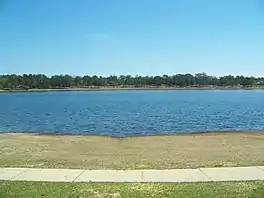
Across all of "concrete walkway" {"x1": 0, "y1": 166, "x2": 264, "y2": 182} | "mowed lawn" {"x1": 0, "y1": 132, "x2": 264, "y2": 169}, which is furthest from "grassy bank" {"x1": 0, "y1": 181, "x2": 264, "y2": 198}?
"mowed lawn" {"x1": 0, "y1": 132, "x2": 264, "y2": 169}

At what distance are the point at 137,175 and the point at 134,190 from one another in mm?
1612

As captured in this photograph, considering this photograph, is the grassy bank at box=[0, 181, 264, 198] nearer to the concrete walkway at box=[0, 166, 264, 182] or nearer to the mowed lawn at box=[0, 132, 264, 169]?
the concrete walkway at box=[0, 166, 264, 182]

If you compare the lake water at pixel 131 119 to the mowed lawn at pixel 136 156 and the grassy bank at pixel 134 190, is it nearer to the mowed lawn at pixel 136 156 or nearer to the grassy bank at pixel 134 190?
the mowed lawn at pixel 136 156

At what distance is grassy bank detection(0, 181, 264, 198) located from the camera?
24.3 feet

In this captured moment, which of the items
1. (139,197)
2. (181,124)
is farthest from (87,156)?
(181,124)

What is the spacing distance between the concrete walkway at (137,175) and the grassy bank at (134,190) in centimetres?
57

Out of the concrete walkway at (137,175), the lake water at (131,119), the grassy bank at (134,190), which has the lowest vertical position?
the lake water at (131,119)

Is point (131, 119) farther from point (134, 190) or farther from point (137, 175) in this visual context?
point (134, 190)

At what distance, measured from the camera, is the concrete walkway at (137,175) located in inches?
351

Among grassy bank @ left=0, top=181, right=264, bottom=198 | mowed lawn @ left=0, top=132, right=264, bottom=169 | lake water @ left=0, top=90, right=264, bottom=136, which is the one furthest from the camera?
lake water @ left=0, top=90, right=264, bottom=136

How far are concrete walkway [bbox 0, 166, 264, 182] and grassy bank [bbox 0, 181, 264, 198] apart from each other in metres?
0.57

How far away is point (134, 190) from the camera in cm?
776

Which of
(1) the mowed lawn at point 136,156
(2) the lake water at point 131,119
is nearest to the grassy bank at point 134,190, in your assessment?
(1) the mowed lawn at point 136,156

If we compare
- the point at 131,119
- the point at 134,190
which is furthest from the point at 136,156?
the point at 131,119
